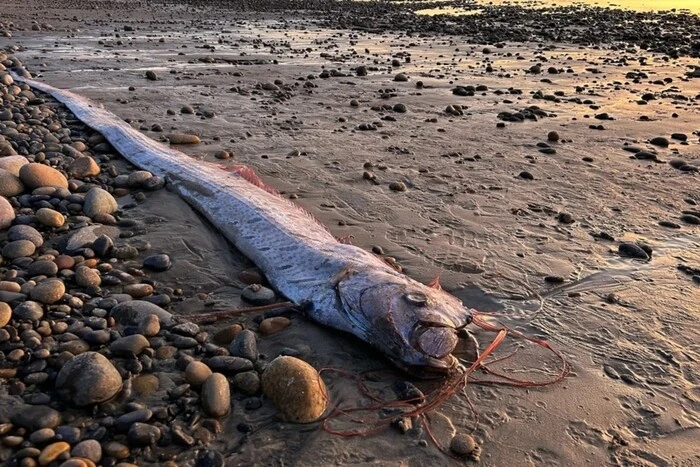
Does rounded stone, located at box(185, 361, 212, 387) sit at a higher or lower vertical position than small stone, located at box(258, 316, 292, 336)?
higher

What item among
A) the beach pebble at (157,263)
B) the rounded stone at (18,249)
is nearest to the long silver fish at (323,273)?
the beach pebble at (157,263)

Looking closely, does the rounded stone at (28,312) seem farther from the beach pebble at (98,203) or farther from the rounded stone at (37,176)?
the rounded stone at (37,176)

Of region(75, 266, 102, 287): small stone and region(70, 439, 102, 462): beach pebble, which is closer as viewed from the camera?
region(70, 439, 102, 462): beach pebble

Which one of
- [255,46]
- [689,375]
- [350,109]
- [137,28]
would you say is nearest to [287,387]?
[689,375]

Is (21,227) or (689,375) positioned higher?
(21,227)

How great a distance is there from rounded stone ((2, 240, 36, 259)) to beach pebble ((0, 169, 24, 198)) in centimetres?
118

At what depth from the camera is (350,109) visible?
10648 mm

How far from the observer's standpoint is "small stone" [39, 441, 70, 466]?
2.80 m

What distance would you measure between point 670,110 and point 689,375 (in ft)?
28.4

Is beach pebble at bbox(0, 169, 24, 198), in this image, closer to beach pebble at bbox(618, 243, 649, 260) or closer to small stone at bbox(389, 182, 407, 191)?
→ small stone at bbox(389, 182, 407, 191)

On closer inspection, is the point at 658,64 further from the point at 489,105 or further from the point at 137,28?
the point at 137,28

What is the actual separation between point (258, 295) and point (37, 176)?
304 cm

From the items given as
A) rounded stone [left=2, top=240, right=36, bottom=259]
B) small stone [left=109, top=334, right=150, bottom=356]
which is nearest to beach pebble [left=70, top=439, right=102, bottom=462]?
small stone [left=109, top=334, right=150, bottom=356]

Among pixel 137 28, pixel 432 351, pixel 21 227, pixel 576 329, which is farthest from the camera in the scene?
pixel 137 28
